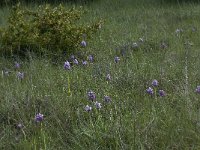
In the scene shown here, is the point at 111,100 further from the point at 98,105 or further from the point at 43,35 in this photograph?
the point at 43,35

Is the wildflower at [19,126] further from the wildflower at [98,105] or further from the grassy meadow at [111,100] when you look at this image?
the wildflower at [98,105]

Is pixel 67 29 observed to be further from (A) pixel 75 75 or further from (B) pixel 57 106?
(B) pixel 57 106

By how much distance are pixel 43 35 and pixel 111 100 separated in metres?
1.93

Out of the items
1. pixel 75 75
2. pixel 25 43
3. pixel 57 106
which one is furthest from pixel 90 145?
pixel 25 43

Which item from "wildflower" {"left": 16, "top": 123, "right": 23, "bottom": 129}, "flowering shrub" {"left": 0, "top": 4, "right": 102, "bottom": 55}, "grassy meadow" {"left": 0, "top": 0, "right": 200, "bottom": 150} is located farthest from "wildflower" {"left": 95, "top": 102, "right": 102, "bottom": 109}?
"flowering shrub" {"left": 0, "top": 4, "right": 102, "bottom": 55}

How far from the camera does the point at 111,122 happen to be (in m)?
2.38

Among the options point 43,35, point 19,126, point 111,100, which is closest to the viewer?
point 19,126

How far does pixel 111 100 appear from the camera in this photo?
2783mm

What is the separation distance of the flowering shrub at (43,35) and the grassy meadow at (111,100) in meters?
0.20

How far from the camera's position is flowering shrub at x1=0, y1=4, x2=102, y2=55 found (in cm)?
441

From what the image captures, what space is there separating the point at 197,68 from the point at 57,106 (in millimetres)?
1345

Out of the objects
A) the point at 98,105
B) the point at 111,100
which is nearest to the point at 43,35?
the point at 111,100

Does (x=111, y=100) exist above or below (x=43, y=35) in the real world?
below

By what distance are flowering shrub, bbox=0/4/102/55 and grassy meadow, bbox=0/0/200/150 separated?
0.66 ft
